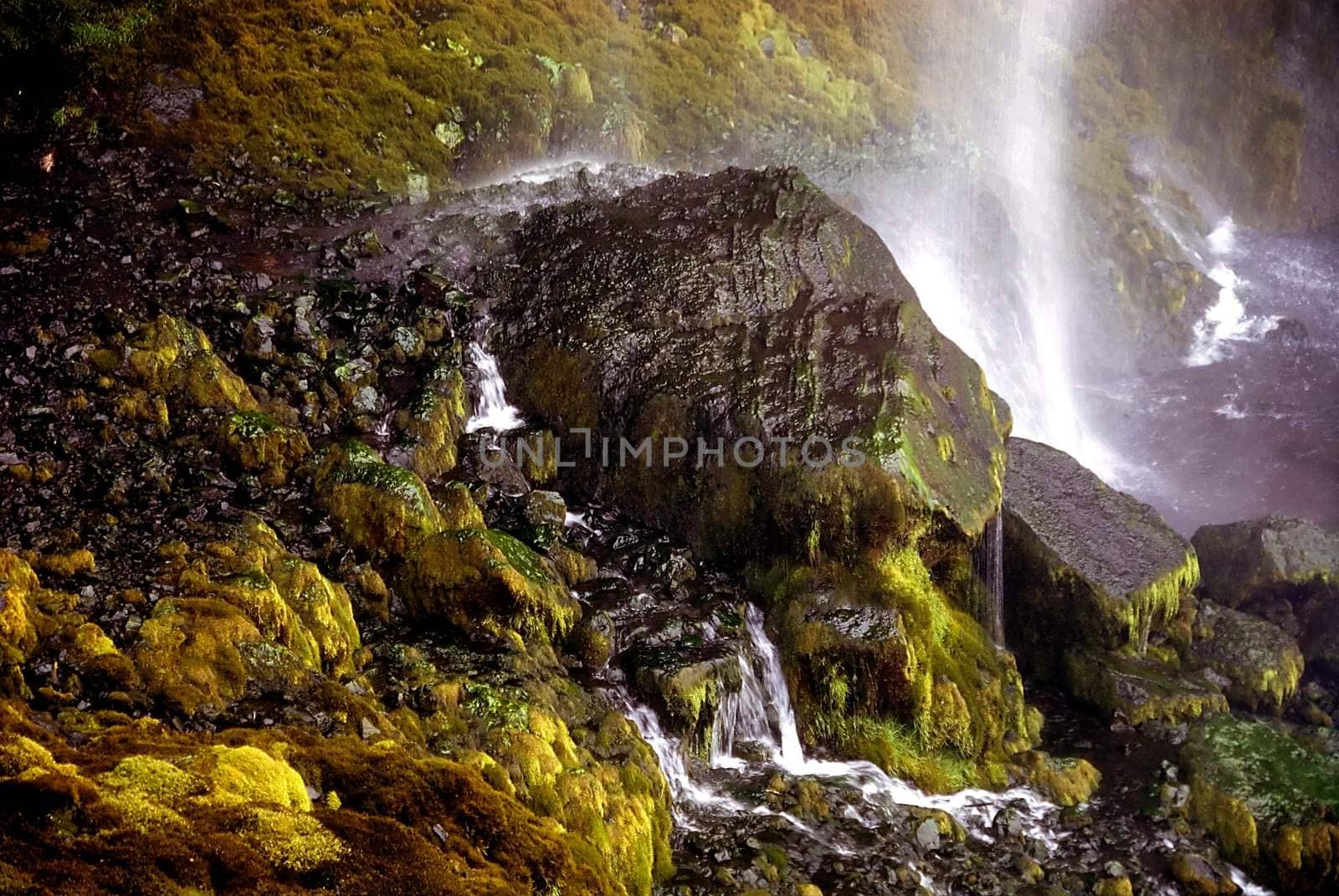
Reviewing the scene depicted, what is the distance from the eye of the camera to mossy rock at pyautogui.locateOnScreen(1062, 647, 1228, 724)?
12852 mm

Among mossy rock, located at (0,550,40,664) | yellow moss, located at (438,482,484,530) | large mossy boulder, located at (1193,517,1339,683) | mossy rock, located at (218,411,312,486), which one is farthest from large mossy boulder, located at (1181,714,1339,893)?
mossy rock, located at (0,550,40,664)

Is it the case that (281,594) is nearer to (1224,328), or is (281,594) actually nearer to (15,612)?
(15,612)

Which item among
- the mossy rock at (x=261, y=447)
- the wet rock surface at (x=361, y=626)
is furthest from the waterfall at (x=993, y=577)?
the mossy rock at (x=261, y=447)

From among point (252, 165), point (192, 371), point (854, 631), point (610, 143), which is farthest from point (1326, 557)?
point (252, 165)

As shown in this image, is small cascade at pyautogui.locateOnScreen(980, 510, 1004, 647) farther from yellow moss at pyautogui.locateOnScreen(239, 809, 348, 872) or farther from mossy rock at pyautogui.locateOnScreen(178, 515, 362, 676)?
yellow moss at pyautogui.locateOnScreen(239, 809, 348, 872)

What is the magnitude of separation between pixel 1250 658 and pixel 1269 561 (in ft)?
7.90

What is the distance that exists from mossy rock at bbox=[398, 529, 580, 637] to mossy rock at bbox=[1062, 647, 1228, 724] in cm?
756

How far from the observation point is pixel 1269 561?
52.4ft

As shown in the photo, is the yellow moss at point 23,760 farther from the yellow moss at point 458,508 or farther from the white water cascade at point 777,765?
the yellow moss at point 458,508

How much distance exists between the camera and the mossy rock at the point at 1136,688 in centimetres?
1285

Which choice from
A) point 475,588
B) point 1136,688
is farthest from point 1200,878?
point 475,588

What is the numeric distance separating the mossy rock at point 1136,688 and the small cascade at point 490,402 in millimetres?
8411

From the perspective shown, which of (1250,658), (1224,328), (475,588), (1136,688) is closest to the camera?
(475,588)

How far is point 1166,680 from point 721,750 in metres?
6.83
